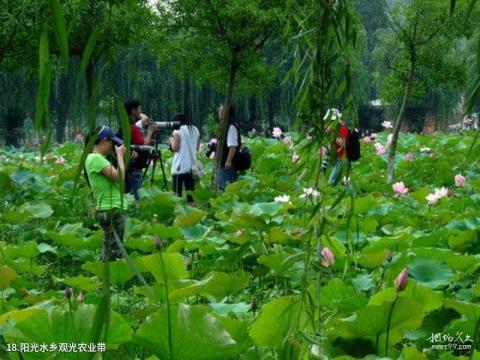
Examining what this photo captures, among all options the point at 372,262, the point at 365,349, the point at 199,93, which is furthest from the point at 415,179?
the point at 199,93

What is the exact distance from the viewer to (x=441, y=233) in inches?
159

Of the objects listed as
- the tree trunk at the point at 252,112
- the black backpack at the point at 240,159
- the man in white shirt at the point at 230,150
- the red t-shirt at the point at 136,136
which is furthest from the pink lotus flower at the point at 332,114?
the tree trunk at the point at 252,112

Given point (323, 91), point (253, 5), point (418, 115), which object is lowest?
point (418, 115)

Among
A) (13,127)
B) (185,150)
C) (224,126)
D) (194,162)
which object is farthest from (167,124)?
(13,127)

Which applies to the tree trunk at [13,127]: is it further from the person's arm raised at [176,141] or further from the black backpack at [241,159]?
the person's arm raised at [176,141]

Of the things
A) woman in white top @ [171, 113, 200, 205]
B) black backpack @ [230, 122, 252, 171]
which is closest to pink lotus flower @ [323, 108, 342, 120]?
woman in white top @ [171, 113, 200, 205]

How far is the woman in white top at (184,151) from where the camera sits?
7.20m

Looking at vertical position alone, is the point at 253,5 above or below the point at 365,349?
above

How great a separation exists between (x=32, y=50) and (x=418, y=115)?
2516 cm

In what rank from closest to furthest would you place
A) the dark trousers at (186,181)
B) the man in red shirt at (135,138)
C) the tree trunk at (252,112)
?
1. the man in red shirt at (135,138)
2. the dark trousers at (186,181)
3. the tree trunk at (252,112)

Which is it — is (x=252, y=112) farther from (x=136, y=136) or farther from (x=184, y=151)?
(x=136, y=136)

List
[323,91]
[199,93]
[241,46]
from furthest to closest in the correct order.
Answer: [199,93] → [241,46] → [323,91]

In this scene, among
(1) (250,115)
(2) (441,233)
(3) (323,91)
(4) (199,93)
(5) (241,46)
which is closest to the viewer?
(3) (323,91)

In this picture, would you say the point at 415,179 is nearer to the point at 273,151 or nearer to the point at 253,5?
the point at 253,5
